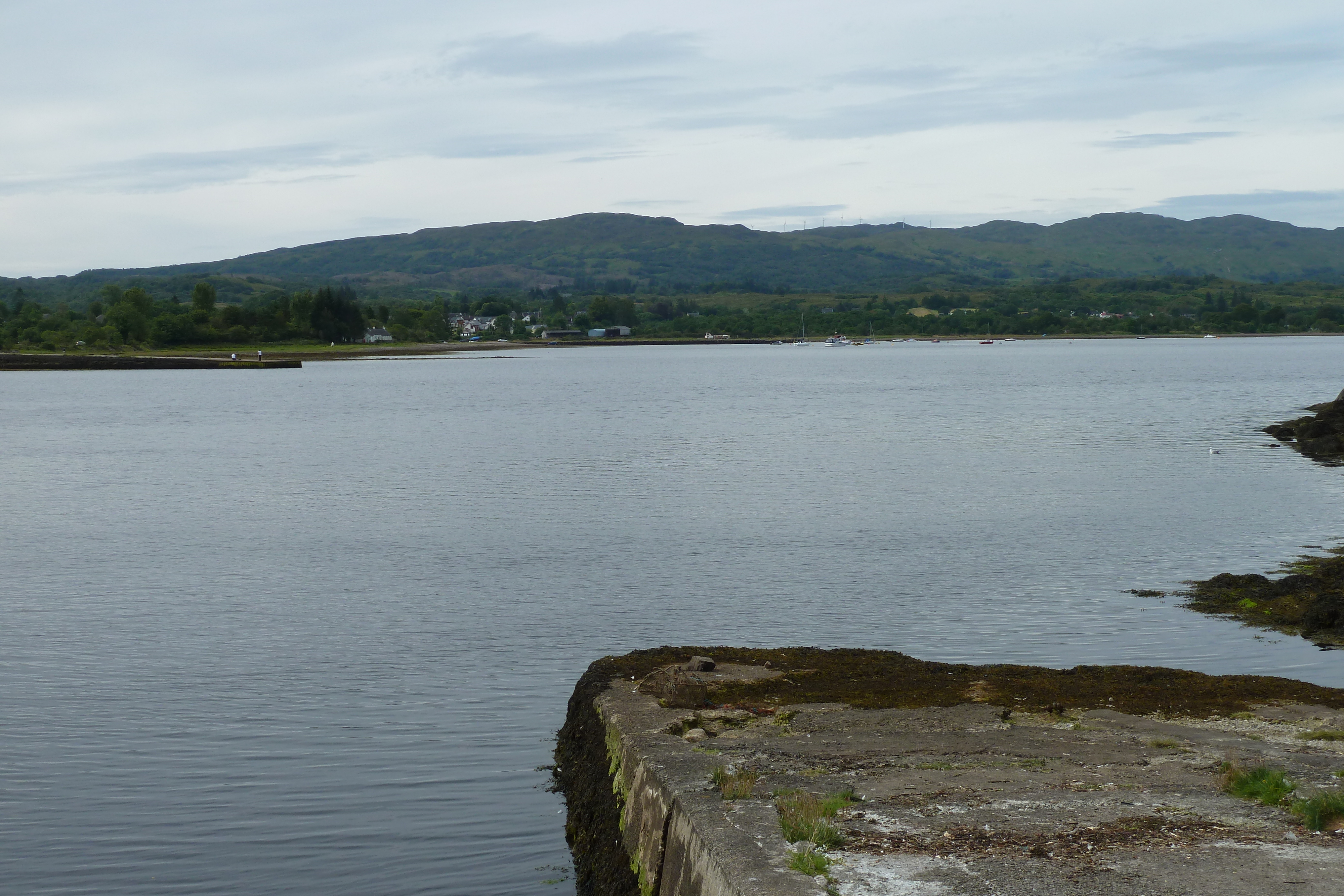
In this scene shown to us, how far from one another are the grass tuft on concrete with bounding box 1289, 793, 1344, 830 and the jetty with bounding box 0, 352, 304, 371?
170226 mm

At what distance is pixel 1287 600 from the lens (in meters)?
20.5

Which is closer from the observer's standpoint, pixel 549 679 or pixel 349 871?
pixel 349 871

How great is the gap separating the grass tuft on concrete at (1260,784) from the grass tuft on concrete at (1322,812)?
1.10ft

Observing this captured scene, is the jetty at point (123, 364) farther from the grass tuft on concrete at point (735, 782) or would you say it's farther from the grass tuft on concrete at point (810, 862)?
the grass tuft on concrete at point (810, 862)

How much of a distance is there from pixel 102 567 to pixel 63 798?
14.4m

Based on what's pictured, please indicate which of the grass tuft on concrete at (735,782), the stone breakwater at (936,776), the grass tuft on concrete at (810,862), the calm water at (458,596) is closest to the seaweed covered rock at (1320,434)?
the calm water at (458,596)

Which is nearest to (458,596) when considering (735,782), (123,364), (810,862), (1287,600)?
(1287,600)

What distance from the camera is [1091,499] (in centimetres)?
3584

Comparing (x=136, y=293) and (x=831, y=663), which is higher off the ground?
(x=136, y=293)

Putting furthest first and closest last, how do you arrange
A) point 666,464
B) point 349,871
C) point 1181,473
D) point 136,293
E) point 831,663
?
point 136,293 < point 666,464 < point 1181,473 < point 831,663 < point 349,871

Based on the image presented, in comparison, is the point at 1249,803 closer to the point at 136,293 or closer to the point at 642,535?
the point at 642,535

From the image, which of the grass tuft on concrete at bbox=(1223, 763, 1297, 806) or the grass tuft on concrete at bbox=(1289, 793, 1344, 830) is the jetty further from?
the grass tuft on concrete at bbox=(1289, 793, 1344, 830)

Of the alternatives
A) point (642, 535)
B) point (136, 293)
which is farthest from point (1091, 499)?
point (136, 293)

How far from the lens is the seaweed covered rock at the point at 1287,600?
18562 millimetres
